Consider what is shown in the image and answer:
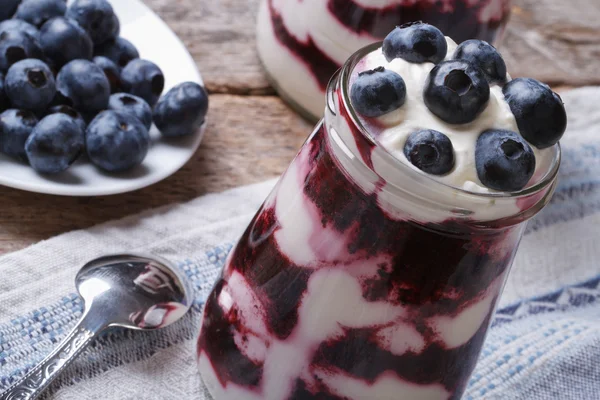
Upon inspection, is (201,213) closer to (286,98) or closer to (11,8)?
(286,98)

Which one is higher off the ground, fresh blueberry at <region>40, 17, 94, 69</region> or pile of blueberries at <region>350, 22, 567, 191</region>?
pile of blueberries at <region>350, 22, 567, 191</region>

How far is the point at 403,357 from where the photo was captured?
1.65ft

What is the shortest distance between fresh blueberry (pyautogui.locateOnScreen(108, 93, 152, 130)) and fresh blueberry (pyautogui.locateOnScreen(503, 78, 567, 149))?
19.4 inches

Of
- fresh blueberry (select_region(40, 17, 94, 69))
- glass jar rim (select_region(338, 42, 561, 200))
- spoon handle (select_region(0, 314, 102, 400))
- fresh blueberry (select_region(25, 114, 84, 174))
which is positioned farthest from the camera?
fresh blueberry (select_region(40, 17, 94, 69))

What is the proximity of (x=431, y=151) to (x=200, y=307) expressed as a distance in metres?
0.35

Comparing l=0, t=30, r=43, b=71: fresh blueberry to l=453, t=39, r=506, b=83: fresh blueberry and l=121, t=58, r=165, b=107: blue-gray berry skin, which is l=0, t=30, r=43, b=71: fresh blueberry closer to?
l=121, t=58, r=165, b=107: blue-gray berry skin

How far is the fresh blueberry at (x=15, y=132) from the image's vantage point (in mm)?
771

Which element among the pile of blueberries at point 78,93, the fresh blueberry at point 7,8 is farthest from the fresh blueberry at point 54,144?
the fresh blueberry at point 7,8

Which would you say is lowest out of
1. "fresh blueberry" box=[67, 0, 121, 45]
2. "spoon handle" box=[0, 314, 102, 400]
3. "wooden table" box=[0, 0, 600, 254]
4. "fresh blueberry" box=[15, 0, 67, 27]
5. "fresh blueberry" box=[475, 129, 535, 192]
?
"wooden table" box=[0, 0, 600, 254]

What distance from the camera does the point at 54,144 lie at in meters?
0.75

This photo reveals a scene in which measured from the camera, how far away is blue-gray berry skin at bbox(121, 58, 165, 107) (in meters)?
0.89

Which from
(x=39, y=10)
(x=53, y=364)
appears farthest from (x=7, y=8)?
(x=53, y=364)

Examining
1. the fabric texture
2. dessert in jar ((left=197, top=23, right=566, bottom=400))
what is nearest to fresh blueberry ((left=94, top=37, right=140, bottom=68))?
the fabric texture

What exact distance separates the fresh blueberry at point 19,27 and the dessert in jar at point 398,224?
1.53 ft
